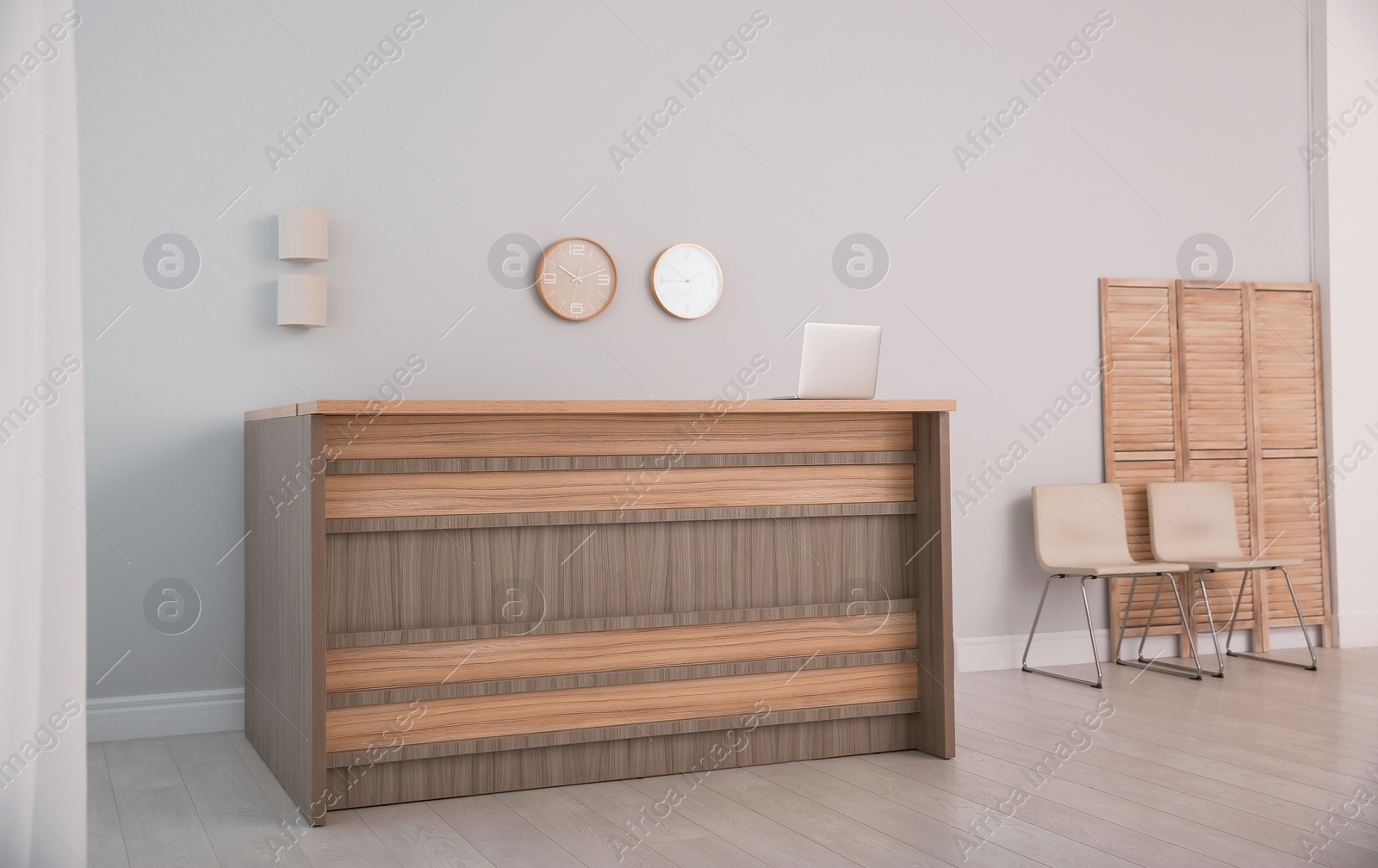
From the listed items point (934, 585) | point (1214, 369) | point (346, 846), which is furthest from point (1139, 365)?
point (346, 846)

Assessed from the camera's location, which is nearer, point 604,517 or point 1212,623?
point 604,517

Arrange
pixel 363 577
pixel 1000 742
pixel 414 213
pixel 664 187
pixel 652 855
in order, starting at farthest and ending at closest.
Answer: pixel 664 187 < pixel 414 213 < pixel 1000 742 < pixel 363 577 < pixel 652 855

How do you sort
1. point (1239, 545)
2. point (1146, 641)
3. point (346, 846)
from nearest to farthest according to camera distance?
point (346, 846), point (1146, 641), point (1239, 545)

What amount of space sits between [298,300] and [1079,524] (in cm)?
355

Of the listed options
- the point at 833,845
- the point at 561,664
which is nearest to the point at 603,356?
the point at 561,664

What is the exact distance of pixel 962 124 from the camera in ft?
17.7

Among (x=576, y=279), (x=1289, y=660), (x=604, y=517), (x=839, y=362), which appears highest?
(x=576, y=279)

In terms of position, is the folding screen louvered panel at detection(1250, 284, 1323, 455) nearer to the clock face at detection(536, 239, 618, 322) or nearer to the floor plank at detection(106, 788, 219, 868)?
the clock face at detection(536, 239, 618, 322)

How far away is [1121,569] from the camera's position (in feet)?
16.4

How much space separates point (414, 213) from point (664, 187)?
1.07 meters

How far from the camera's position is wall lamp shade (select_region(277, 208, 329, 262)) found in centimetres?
433

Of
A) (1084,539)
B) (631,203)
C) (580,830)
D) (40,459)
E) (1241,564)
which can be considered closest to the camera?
(40,459)

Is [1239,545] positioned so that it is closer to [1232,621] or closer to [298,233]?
[1232,621]

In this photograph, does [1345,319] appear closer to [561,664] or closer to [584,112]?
[584,112]
